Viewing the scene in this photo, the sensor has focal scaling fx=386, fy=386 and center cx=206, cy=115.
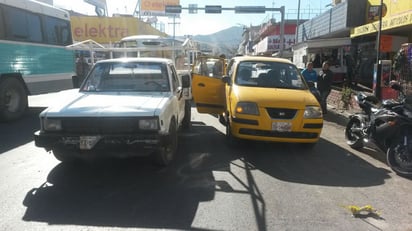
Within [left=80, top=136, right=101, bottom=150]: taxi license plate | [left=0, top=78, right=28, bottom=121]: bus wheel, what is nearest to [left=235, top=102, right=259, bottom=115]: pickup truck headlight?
[left=80, top=136, right=101, bottom=150]: taxi license plate

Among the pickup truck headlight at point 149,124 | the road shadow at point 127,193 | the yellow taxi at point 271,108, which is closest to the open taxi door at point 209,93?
the yellow taxi at point 271,108

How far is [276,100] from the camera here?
22.7 ft

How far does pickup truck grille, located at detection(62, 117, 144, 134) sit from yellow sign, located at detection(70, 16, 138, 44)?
99.3 feet

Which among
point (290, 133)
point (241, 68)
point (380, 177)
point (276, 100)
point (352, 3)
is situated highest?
point (352, 3)

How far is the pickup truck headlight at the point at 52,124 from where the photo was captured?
17.2 ft

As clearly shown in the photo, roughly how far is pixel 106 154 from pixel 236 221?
2057 mm

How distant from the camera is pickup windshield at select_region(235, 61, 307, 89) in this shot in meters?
7.93

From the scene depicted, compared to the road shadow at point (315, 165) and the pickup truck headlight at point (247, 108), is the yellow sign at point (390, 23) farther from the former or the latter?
the pickup truck headlight at point (247, 108)

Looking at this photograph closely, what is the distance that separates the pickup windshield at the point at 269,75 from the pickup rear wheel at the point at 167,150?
88.3 inches

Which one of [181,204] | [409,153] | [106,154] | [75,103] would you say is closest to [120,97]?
[75,103]

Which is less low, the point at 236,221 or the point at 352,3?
the point at 352,3

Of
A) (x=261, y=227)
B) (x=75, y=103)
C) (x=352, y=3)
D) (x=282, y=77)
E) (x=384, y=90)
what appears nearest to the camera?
(x=261, y=227)

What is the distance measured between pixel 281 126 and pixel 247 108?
68 cm

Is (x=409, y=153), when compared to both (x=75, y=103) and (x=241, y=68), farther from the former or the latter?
(x=75, y=103)
